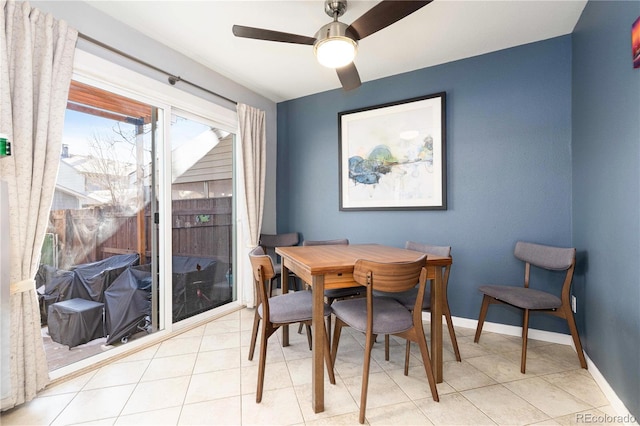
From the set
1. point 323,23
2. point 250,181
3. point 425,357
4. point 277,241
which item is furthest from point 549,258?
point 250,181

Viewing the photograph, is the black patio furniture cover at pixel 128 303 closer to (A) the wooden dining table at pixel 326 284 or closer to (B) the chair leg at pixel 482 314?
(A) the wooden dining table at pixel 326 284

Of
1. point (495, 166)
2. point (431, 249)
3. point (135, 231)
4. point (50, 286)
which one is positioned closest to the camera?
point (50, 286)

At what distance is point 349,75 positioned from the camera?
2.16 metres

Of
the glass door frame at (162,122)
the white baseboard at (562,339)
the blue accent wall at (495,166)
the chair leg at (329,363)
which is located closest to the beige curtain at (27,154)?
the glass door frame at (162,122)

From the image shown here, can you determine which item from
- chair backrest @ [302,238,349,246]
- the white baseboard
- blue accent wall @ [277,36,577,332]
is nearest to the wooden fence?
chair backrest @ [302,238,349,246]

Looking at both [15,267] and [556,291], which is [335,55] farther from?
[556,291]

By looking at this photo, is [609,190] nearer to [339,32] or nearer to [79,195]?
[339,32]

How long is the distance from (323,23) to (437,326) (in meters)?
2.39

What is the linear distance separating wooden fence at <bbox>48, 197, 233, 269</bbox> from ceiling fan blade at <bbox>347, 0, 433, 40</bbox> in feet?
7.06

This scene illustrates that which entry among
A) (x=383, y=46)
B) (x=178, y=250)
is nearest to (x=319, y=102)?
(x=383, y=46)

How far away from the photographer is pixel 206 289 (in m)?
2.97

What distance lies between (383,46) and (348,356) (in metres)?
2.67

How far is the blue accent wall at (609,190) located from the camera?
141cm

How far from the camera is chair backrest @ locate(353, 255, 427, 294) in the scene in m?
1.43
